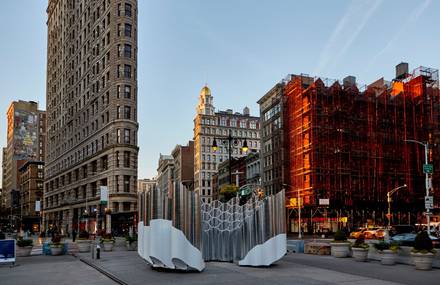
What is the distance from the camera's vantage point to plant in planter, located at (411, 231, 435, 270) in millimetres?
23000

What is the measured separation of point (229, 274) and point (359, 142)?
63.9 m

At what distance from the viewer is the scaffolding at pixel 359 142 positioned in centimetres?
7669

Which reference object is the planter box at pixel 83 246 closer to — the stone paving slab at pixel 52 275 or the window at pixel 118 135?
the stone paving slab at pixel 52 275

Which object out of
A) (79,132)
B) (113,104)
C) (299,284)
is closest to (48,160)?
(79,132)

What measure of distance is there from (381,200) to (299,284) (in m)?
66.2

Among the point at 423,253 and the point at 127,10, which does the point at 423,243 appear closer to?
the point at 423,253

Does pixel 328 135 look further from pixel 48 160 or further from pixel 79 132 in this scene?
pixel 48 160

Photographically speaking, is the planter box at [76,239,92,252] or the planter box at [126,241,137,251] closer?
the planter box at [76,239,92,252]

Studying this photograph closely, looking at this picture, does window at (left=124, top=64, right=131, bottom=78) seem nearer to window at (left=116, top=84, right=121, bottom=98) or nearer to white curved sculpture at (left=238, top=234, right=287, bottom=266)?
window at (left=116, top=84, right=121, bottom=98)

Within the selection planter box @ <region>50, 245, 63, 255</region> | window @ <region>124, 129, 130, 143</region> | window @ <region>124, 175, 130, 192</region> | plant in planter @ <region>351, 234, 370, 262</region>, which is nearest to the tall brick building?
window @ <region>124, 175, 130, 192</region>

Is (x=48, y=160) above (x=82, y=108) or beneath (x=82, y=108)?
beneath

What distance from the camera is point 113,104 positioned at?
7081cm

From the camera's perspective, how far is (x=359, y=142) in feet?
264

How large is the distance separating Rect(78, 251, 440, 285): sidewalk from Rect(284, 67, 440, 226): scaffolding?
51363 mm
